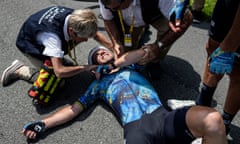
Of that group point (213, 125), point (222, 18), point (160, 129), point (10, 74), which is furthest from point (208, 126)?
point (10, 74)

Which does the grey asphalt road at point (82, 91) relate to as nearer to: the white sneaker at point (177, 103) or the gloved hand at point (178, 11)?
the white sneaker at point (177, 103)

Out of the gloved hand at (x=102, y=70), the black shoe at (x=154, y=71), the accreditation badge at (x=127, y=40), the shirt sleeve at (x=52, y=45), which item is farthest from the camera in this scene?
the black shoe at (x=154, y=71)

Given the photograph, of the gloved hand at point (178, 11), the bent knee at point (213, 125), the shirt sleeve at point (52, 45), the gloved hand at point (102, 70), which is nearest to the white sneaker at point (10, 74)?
the shirt sleeve at point (52, 45)

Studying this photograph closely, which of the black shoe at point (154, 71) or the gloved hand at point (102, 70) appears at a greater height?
the gloved hand at point (102, 70)

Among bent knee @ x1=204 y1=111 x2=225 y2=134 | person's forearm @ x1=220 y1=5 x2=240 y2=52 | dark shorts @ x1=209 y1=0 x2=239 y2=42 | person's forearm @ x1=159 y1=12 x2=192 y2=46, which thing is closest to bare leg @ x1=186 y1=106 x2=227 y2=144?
bent knee @ x1=204 y1=111 x2=225 y2=134

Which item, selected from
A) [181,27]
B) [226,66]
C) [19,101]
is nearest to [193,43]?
[181,27]

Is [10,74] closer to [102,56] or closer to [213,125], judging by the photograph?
[102,56]

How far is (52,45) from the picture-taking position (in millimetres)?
2973

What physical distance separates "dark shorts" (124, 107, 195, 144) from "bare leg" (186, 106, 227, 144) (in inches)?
2.6

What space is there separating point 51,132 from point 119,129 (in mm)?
572

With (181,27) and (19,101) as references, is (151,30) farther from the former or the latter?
(19,101)

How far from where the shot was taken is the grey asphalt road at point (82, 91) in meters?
2.82

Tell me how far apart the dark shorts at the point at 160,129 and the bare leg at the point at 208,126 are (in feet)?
0.22

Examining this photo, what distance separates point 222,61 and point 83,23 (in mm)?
1201
